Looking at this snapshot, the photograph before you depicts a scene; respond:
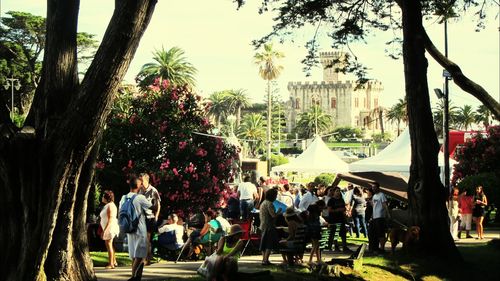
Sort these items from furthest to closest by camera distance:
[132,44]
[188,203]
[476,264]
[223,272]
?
1. [188,203]
2. [476,264]
3. [223,272]
4. [132,44]

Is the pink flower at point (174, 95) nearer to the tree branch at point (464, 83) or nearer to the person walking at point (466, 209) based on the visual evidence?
the tree branch at point (464, 83)

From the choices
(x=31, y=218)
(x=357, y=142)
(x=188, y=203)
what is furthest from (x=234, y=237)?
(x=357, y=142)

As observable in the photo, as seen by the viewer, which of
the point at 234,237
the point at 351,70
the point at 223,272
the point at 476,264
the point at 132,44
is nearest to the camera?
the point at 132,44

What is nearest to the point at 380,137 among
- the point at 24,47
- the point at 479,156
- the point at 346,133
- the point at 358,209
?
the point at 346,133

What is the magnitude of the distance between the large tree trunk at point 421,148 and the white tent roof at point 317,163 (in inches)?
617

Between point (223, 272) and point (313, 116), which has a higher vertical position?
point (313, 116)

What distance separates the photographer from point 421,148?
15875 millimetres

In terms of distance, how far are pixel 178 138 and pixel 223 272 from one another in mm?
11789

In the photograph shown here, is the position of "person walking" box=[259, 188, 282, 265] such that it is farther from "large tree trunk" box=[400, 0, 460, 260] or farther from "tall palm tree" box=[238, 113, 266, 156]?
"tall palm tree" box=[238, 113, 266, 156]

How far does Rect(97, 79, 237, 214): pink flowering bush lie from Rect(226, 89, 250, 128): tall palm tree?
399 ft

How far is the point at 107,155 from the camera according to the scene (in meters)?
21.2

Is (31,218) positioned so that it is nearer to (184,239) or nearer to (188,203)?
(184,239)

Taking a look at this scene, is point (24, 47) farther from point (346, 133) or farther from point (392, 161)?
point (346, 133)

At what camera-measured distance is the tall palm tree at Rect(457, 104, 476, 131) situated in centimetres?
11962
